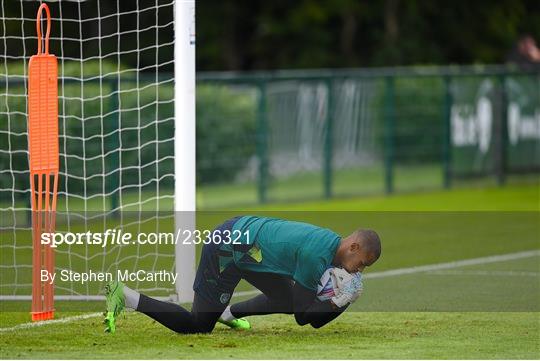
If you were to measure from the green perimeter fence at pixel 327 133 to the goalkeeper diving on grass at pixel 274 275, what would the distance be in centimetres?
904

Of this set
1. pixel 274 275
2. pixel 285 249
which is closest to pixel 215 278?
pixel 274 275

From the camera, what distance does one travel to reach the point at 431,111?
77.0ft

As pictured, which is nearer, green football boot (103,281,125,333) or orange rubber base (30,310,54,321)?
green football boot (103,281,125,333)

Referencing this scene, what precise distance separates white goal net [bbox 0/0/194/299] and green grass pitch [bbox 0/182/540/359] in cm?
170

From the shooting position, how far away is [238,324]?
31.9ft

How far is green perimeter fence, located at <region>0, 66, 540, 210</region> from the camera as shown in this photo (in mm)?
19297

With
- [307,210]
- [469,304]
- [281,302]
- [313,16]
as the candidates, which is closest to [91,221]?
[307,210]

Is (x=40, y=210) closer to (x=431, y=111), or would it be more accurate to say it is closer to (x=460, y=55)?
(x=431, y=111)

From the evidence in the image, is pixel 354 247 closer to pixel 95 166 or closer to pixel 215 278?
pixel 215 278

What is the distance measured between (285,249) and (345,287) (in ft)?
1.59

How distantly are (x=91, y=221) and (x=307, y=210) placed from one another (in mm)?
3909

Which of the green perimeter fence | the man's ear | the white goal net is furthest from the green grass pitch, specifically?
the green perimeter fence

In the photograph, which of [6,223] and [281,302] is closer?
→ [281,302]

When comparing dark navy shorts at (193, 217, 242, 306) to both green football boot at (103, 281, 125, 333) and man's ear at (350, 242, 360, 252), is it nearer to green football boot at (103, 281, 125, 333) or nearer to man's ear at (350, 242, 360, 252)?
green football boot at (103, 281, 125, 333)
